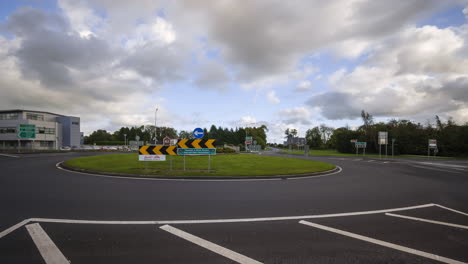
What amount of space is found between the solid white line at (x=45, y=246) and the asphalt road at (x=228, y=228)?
0.01 m

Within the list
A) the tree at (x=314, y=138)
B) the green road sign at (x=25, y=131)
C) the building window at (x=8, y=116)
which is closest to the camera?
the green road sign at (x=25, y=131)

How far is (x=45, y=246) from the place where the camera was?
3400mm

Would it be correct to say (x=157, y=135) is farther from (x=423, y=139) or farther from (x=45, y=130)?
(x=423, y=139)

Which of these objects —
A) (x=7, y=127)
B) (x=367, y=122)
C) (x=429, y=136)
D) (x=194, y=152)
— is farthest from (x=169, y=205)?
(x=7, y=127)


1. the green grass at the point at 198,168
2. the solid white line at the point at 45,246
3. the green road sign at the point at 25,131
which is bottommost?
the green grass at the point at 198,168

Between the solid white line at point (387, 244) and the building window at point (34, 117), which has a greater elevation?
the building window at point (34, 117)

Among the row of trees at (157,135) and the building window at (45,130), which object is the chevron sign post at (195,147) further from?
the row of trees at (157,135)

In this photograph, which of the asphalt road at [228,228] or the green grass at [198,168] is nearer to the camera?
the asphalt road at [228,228]

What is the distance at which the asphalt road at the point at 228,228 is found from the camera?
10.6ft

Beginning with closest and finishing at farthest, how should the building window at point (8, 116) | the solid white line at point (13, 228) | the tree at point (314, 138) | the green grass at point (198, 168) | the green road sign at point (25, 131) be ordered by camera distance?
the solid white line at point (13, 228) → the green grass at point (198, 168) → the green road sign at point (25, 131) → the building window at point (8, 116) → the tree at point (314, 138)

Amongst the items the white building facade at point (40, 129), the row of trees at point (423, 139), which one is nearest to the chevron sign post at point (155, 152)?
the row of trees at point (423, 139)

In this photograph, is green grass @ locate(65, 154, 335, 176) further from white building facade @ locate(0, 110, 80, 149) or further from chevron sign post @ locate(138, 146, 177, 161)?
white building facade @ locate(0, 110, 80, 149)

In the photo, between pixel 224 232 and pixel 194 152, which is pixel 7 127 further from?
pixel 224 232

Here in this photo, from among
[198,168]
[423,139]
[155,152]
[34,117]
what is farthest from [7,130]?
[423,139]
